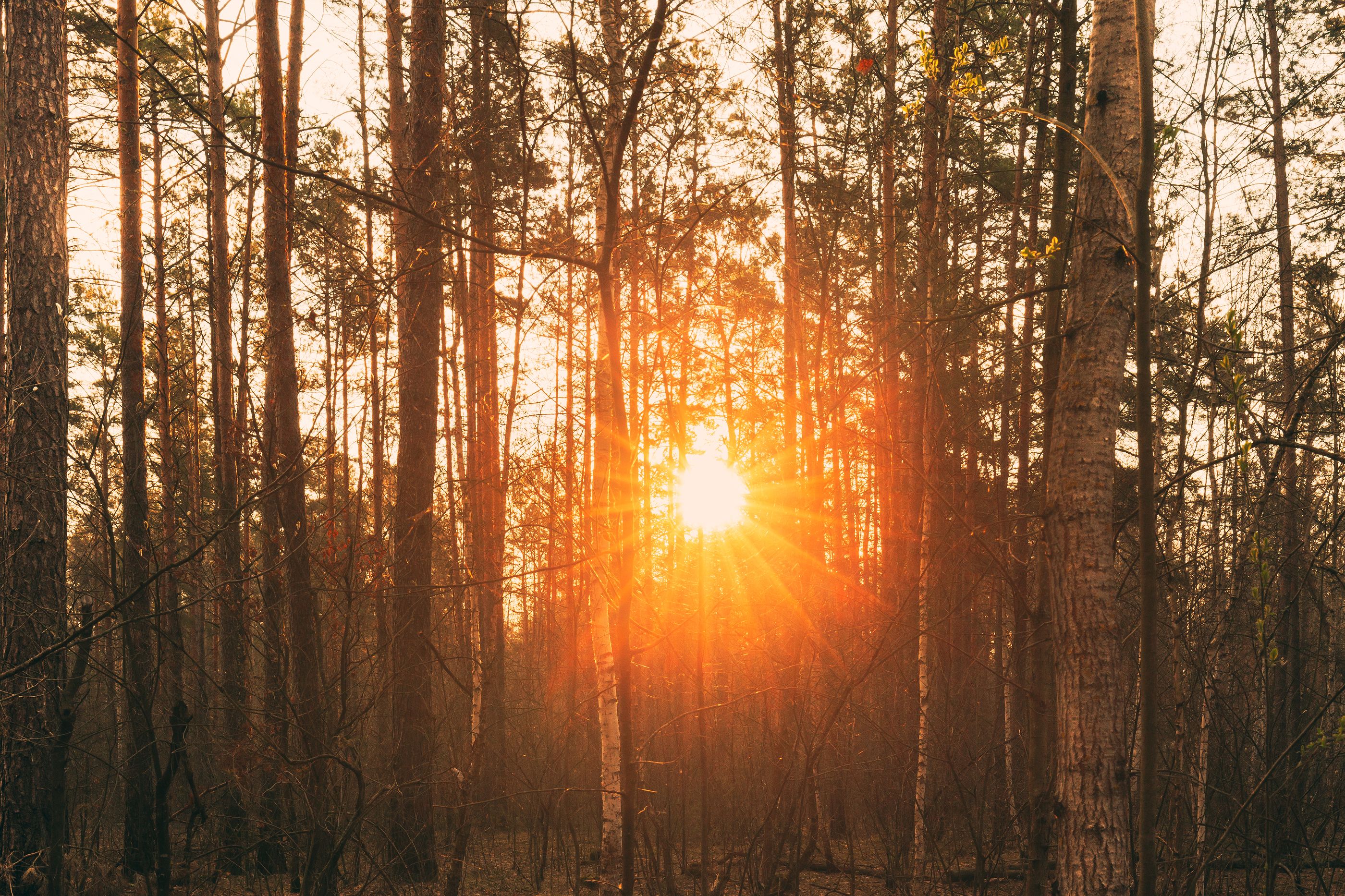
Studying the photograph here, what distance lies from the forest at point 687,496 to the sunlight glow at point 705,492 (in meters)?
0.10

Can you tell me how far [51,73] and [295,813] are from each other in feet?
16.5

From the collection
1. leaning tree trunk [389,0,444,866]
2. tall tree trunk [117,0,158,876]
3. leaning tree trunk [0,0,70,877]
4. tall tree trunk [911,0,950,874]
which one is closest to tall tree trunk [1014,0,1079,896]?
tall tree trunk [911,0,950,874]

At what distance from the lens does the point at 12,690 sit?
491cm

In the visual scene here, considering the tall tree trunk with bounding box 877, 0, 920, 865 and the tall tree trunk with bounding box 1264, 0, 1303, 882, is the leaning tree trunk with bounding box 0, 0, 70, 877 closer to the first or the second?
the tall tree trunk with bounding box 877, 0, 920, 865

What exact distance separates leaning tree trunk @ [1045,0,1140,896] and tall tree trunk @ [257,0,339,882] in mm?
2798

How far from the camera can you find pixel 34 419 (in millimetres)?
4863

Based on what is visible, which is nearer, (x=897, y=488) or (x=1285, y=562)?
(x=1285, y=562)

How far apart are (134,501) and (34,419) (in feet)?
4.25

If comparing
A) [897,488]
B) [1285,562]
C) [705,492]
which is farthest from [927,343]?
[1285,562]

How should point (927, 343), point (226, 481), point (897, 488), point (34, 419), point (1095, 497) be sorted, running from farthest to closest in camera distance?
point (897, 488) → point (927, 343) → point (226, 481) → point (34, 419) → point (1095, 497)

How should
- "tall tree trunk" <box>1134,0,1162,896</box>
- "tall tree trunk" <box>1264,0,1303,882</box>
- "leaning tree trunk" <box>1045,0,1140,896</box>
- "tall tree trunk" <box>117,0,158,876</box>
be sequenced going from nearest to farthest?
"tall tree trunk" <box>1134,0,1162,896</box> → "leaning tree trunk" <box>1045,0,1140,896</box> → "tall tree trunk" <box>117,0,158,876</box> → "tall tree trunk" <box>1264,0,1303,882</box>

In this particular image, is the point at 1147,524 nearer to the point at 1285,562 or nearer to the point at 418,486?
the point at 1285,562

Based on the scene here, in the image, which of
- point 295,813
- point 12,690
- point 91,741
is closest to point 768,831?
point 295,813

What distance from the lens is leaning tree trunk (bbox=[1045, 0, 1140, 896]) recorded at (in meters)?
2.96
